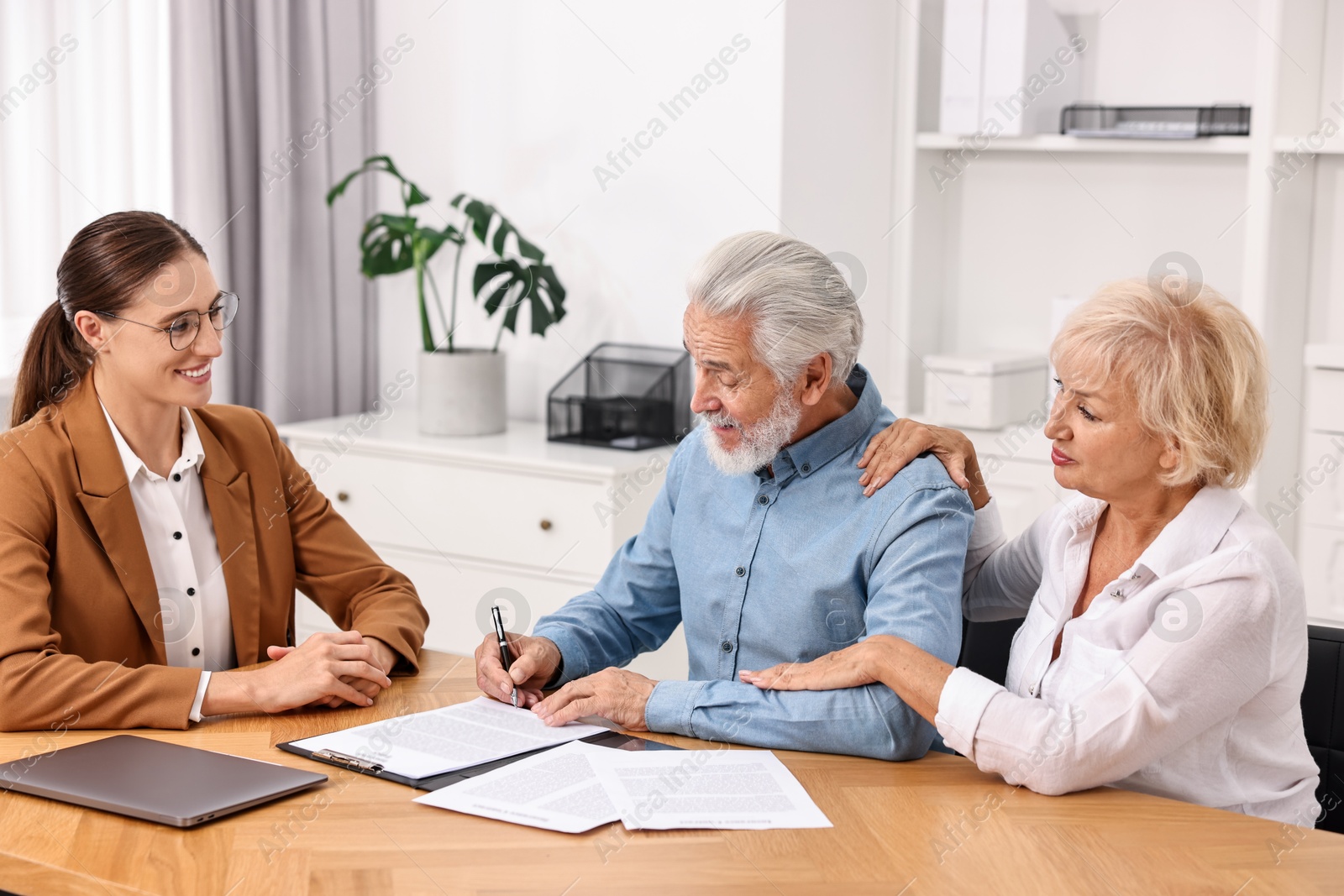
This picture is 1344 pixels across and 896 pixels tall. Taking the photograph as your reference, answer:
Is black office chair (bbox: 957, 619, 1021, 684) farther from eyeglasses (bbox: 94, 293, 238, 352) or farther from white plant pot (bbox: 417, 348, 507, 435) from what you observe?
white plant pot (bbox: 417, 348, 507, 435)

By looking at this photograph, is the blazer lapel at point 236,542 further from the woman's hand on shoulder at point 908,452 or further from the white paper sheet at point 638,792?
the woman's hand on shoulder at point 908,452

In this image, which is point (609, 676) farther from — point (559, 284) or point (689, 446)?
point (559, 284)

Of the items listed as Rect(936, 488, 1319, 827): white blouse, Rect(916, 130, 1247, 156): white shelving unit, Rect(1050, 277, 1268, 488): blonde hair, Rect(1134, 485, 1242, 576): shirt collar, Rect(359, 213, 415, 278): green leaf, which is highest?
Rect(916, 130, 1247, 156): white shelving unit

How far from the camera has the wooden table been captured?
1.30 metres

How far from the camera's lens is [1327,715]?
1.80 metres

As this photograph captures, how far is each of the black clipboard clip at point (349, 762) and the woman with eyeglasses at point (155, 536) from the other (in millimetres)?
172

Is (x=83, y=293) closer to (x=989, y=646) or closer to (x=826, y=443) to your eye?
(x=826, y=443)

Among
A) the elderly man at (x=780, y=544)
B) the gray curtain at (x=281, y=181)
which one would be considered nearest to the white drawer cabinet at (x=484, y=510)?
the gray curtain at (x=281, y=181)

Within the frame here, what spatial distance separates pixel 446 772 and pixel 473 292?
7.02ft

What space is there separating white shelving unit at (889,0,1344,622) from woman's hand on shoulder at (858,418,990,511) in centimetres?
153

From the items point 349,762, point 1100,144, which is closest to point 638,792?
point 349,762

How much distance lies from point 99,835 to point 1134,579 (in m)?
1.20

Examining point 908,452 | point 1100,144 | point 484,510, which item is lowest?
point 484,510

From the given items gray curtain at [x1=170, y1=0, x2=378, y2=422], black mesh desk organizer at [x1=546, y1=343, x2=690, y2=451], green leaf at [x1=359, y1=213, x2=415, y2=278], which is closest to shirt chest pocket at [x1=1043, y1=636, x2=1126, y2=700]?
black mesh desk organizer at [x1=546, y1=343, x2=690, y2=451]
